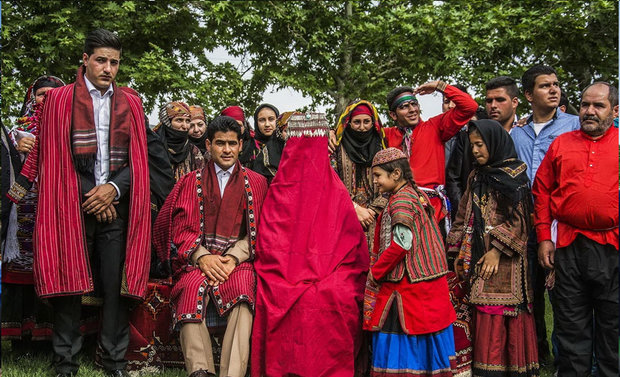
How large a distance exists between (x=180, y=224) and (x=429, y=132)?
2.22m

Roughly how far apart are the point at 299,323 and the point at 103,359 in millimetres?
1457

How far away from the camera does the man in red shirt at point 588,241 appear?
3.80 meters

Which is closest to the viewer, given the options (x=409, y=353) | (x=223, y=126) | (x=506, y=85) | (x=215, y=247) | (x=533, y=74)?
(x=409, y=353)

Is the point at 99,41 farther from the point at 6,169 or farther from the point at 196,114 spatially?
the point at 196,114

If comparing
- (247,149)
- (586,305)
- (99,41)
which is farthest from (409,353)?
(247,149)

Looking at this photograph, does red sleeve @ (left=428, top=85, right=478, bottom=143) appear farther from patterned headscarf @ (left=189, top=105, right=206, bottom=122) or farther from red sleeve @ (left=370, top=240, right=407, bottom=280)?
patterned headscarf @ (left=189, top=105, right=206, bottom=122)

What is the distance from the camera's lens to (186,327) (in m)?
3.96

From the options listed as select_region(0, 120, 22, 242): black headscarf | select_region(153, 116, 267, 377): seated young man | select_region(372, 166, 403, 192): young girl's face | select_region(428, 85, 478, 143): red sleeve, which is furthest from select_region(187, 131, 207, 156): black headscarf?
select_region(372, 166, 403, 192): young girl's face

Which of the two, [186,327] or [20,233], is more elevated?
[20,233]

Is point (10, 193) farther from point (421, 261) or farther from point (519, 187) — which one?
point (519, 187)

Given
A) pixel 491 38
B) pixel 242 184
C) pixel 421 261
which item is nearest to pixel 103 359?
pixel 242 184

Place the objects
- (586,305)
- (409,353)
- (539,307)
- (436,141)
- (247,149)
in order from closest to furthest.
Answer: (409,353)
(586,305)
(539,307)
(436,141)
(247,149)

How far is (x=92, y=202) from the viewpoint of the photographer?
4023 mm

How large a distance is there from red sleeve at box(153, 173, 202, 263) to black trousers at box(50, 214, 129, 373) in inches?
13.4
